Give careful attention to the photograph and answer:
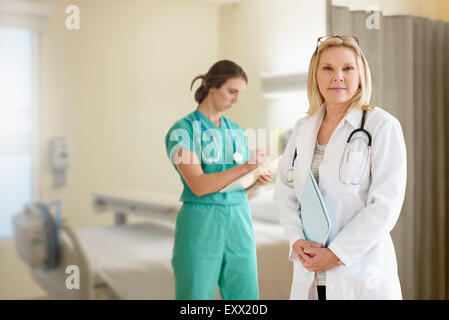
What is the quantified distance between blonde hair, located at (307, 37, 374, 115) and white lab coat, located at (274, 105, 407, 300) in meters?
0.06

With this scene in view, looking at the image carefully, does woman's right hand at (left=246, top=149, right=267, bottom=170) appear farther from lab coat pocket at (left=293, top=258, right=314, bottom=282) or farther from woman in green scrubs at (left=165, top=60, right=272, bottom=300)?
Result: lab coat pocket at (left=293, top=258, right=314, bottom=282)

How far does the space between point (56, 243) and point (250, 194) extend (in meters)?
0.78

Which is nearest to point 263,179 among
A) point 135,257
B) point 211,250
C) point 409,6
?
point 211,250

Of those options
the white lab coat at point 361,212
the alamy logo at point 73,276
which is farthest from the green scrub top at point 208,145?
the alamy logo at point 73,276

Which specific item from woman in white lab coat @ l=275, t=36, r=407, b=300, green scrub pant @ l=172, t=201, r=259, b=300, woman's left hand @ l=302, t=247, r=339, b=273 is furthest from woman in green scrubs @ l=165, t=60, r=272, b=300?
woman's left hand @ l=302, t=247, r=339, b=273

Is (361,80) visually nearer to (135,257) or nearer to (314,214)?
(314,214)

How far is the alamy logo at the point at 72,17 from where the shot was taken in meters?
1.88

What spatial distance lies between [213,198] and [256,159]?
24 cm

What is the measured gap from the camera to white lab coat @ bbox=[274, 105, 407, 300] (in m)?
1.62

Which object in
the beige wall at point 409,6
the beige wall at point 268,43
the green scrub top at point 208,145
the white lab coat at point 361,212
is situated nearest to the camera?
the white lab coat at point 361,212

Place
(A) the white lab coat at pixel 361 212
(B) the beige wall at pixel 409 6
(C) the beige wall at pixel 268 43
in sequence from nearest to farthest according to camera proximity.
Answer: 1. (A) the white lab coat at pixel 361 212
2. (C) the beige wall at pixel 268 43
3. (B) the beige wall at pixel 409 6

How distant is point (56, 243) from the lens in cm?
191

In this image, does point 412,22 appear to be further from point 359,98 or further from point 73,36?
point 73,36

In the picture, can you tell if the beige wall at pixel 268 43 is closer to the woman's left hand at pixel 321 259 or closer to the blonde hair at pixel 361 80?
the blonde hair at pixel 361 80
